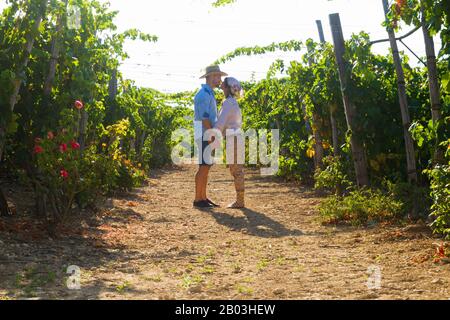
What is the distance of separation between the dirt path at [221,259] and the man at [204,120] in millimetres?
846

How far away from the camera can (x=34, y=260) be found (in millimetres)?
4957

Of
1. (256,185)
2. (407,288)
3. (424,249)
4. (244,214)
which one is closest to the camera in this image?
(407,288)

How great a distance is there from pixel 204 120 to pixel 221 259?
3.74 m

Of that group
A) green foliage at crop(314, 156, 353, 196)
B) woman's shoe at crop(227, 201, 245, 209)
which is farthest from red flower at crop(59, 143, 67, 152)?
green foliage at crop(314, 156, 353, 196)

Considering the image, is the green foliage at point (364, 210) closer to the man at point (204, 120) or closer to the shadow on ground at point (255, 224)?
the shadow on ground at point (255, 224)

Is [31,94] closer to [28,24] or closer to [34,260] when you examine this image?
[28,24]

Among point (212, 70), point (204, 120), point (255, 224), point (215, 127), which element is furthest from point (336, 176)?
point (212, 70)

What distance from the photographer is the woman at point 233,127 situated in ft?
28.3

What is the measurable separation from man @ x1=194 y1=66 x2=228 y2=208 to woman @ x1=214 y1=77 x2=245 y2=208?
17 cm

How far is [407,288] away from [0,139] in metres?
3.78

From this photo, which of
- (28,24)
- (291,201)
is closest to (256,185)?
(291,201)

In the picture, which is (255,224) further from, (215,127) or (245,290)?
(245,290)

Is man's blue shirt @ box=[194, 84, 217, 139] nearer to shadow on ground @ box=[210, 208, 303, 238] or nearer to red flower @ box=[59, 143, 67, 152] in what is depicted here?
shadow on ground @ box=[210, 208, 303, 238]

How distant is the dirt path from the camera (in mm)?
4086
